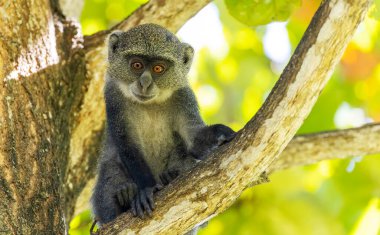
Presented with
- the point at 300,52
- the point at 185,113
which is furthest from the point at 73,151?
the point at 300,52

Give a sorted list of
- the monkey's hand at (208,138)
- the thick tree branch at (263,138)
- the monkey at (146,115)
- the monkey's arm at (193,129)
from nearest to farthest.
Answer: the thick tree branch at (263,138) < the monkey's hand at (208,138) < the monkey's arm at (193,129) < the monkey at (146,115)

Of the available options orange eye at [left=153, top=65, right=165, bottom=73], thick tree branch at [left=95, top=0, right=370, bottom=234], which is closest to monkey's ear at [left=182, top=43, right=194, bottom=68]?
orange eye at [left=153, top=65, right=165, bottom=73]

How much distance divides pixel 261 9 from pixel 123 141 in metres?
2.21

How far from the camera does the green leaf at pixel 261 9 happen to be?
7449 millimetres

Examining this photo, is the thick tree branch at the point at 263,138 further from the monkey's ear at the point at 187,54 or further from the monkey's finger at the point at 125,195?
the monkey's ear at the point at 187,54

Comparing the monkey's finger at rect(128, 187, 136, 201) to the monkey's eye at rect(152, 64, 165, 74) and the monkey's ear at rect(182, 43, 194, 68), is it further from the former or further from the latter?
the monkey's ear at rect(182, 43, 194, 68)

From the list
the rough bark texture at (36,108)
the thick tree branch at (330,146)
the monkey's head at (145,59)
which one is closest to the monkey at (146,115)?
the monkey's head at (145,59)

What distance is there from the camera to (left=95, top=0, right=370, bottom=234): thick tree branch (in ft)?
17.7

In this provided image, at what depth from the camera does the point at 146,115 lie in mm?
8266

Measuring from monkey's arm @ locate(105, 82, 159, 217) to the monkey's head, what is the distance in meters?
0.17

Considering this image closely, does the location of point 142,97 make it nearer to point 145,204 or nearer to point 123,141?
point 123,141

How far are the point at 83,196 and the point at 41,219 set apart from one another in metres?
2.59

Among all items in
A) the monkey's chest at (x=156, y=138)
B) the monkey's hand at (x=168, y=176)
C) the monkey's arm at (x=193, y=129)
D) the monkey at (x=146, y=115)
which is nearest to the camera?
the monkey's hand at (x=168, y=176)

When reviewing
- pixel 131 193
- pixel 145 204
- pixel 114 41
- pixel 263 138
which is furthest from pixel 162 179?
pixel 263 138
